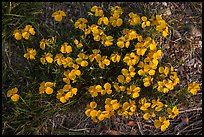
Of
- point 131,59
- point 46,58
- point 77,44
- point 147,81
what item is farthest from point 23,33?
point 147,81

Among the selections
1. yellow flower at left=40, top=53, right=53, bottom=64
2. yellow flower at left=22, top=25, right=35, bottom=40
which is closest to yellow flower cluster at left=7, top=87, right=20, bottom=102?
yellow flower at left=40, top=53, right=53, bottom=64

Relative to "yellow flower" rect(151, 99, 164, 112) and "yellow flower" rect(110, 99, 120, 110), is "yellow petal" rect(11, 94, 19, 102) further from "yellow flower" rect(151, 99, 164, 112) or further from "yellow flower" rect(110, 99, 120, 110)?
"yellow flower" rect(151, 99, 164, 112)

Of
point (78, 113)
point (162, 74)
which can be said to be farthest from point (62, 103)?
point (162, 74)

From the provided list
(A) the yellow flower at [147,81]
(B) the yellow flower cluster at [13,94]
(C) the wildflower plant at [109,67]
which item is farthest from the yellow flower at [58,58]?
(A) the yellow flower at [147,81]

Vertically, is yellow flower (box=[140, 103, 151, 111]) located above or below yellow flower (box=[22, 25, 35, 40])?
below

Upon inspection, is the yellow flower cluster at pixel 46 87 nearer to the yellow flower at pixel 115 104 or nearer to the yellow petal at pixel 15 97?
the yellow petal at pixel 15 97

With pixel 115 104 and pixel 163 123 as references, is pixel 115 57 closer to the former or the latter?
pixel 115 104

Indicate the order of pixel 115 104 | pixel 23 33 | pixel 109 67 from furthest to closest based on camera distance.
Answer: pixel 109 67 → pixel 23 33 → pixel 115 104

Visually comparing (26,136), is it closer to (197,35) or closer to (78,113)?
(78,113)
